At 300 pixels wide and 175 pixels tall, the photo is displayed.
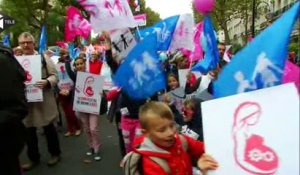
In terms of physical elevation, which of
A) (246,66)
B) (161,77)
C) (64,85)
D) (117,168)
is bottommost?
(117,168)

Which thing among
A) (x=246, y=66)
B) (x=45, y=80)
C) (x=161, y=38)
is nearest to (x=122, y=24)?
(x=161, y=38)

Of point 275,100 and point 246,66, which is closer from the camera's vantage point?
point 275,100

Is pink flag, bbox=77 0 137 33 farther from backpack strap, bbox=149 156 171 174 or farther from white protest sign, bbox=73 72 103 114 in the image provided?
backpack strap, bbox=149 156 171 174

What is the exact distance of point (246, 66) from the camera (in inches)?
83.9

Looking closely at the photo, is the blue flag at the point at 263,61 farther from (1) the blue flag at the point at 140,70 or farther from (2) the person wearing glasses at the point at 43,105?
(2) the person wearing glasses at the point at 43,105

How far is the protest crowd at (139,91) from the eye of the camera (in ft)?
7.14

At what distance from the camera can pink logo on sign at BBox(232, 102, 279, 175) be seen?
1.98 metres

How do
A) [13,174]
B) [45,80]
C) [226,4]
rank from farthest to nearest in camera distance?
[226,4], [45,80], [13,174]

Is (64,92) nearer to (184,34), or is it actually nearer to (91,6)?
(184,34)

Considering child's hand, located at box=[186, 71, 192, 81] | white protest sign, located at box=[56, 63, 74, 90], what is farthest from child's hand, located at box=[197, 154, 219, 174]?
white protest sign, located at box=[56, 63, 74, 90]

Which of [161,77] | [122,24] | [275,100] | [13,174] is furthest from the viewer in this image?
[122,24]

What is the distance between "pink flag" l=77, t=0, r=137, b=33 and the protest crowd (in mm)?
16

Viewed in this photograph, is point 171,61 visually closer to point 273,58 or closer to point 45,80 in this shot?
point 45,80

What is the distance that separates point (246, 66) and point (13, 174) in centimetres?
188
